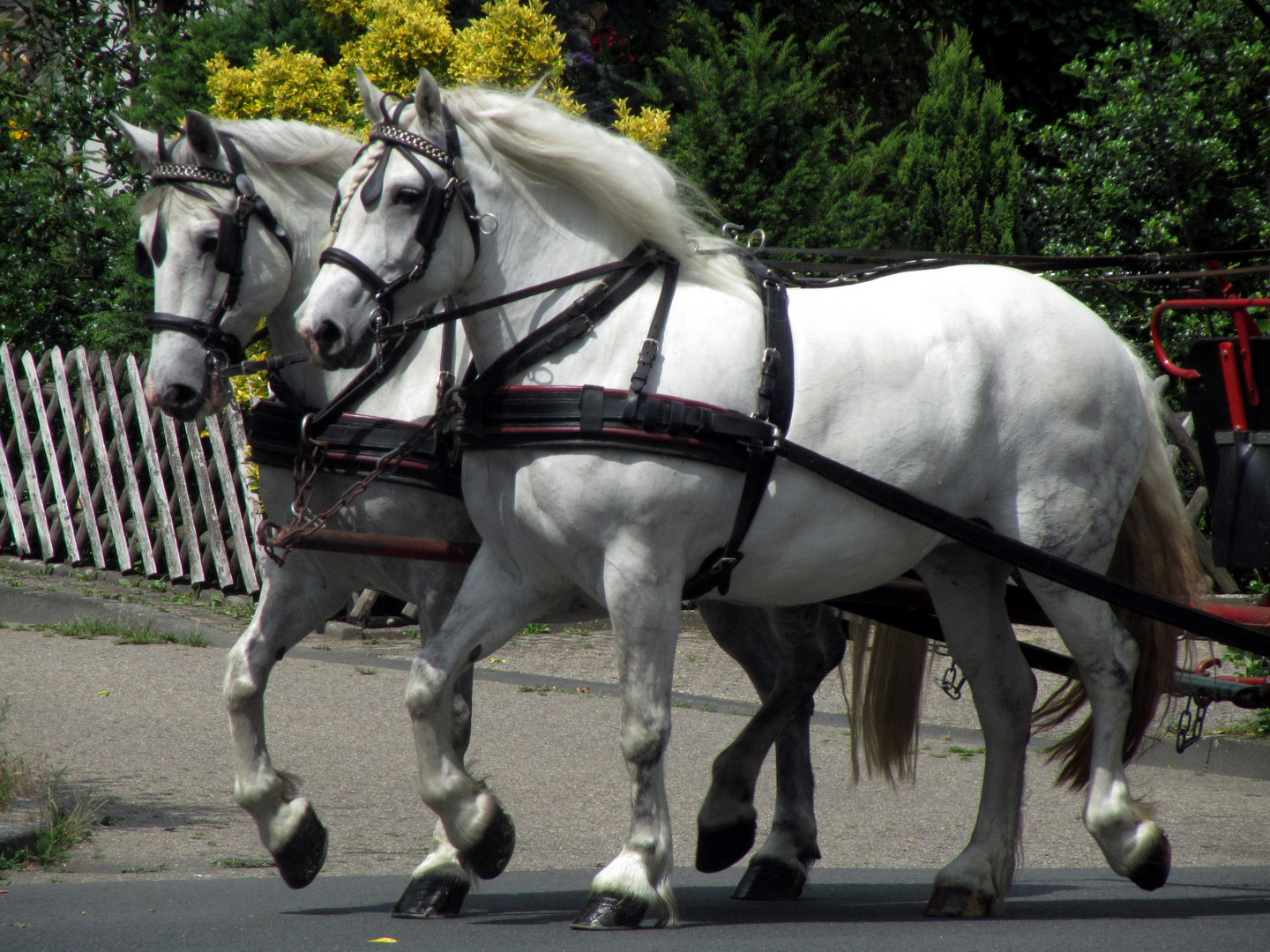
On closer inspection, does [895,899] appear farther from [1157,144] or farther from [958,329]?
[1157,144]

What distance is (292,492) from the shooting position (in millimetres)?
3861

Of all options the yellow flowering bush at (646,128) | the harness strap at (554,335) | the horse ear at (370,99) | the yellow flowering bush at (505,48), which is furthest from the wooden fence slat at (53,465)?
the harness strap at (554,335)

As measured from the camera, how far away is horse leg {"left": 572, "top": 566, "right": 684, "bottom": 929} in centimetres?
315

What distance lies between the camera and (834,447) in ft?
11.2

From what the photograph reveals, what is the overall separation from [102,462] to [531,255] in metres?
7.67

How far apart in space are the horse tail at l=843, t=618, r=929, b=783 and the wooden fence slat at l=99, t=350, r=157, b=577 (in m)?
6.90

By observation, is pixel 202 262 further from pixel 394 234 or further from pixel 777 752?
pixel 777 752

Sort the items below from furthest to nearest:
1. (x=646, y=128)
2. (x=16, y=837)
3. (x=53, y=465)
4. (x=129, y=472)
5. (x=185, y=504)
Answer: (x=53, y=465) < (x=129, y=472) < (x=185, y=504) < (x=646, y=128) < (x=16, y=837)

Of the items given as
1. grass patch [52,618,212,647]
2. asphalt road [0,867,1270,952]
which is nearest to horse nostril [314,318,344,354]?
asphalt road [0,867,1270,952]

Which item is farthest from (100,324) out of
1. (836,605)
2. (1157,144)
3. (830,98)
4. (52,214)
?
(836,605)

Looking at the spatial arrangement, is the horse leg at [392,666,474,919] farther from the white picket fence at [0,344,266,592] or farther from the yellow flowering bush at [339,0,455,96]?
the white picket fence at [0,344,266,592]

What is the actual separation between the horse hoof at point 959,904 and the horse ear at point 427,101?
89.8 inches

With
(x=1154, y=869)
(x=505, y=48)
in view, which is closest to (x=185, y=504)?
(x=505, y=48)

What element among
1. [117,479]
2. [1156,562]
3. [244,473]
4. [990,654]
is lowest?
[117,479]
